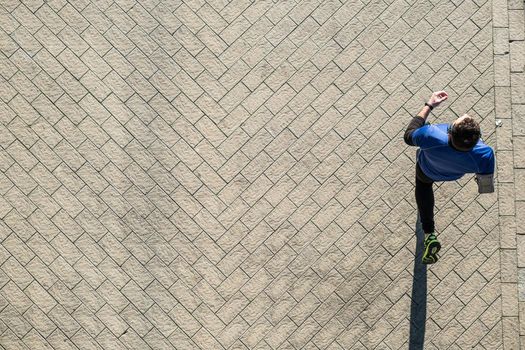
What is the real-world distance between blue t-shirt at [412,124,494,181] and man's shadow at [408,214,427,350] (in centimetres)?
144

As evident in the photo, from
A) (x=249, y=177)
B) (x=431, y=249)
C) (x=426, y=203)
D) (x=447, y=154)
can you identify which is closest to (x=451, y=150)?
(x=447, y=154)

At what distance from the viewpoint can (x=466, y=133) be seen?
220 inches

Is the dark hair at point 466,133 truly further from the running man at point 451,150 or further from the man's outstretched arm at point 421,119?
the man's outstretched arm at point 421,119

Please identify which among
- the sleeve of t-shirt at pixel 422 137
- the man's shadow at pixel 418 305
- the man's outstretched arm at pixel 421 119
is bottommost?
the man's shadow at pixel 418 305

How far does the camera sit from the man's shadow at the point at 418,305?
7.12m

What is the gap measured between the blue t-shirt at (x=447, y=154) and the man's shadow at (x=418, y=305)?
1437mm

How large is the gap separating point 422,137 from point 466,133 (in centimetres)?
46

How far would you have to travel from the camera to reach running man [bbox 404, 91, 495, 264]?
562cm

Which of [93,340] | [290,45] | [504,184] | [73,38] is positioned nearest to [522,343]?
[504,184]

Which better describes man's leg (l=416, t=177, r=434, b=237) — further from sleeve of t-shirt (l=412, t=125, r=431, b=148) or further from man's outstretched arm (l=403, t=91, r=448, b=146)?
sleeve of t-shirt (l=412, t=125, r=431, b=148)

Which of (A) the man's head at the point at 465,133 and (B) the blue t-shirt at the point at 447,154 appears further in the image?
(B) the blue t-shirt at the point at 447,154

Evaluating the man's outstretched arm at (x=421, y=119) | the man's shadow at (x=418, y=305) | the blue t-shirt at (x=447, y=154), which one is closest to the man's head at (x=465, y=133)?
the blue t-shirt at (x=447, y=154)

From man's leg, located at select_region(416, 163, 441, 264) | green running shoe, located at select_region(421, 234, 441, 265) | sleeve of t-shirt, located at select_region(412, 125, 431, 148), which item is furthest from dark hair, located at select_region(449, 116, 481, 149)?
green running shoe, located at select_region(421, 234, 441, 265)

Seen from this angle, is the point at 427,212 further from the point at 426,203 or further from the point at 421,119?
the point at 421,119
